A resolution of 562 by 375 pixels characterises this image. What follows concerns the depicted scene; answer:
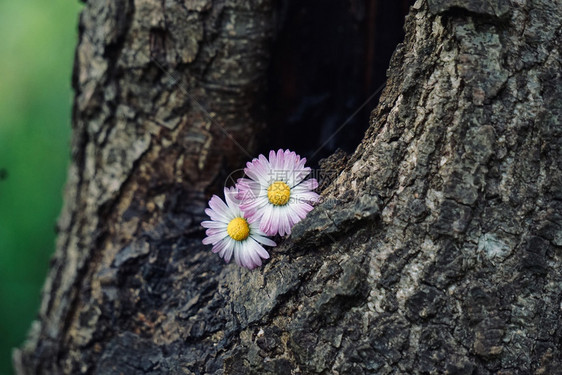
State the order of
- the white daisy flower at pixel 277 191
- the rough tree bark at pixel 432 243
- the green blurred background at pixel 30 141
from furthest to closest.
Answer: the green blurred background at pixel 30 141 → the white daisy flower at pixel 277 191 → the rough tree bark at pixel 432 243

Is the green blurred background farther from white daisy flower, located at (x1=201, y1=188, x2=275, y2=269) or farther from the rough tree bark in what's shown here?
white daisy flower, located at (x1=201, y1=188, x2=275, y2=269)

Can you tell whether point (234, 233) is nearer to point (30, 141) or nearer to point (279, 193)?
point (279, 193)

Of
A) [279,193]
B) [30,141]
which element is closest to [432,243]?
[279,193]

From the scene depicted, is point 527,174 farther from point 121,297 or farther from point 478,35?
point 121,297

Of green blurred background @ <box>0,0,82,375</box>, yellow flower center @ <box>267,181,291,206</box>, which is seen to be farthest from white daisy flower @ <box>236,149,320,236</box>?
green blurred background @ <box>0,0,82,375</box>

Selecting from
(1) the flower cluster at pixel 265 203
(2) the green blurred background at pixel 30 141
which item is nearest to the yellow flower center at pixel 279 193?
(1) the flower cluster at pixel 265 203

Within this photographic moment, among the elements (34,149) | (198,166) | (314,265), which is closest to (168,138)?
(198,166)

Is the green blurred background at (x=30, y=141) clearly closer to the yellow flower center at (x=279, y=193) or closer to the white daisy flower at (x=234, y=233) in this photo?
the white daisy flower at (x=234, y=233)
